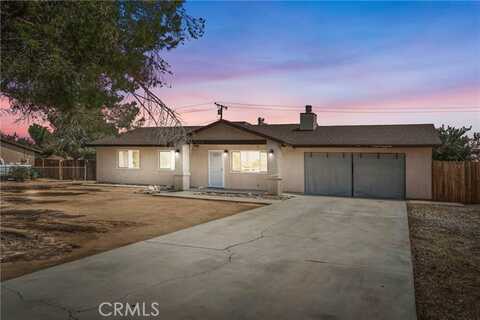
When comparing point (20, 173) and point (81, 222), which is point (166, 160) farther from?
point (20, 173)

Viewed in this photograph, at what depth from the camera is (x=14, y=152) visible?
3228cm

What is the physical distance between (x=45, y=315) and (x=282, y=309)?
2.72 metres

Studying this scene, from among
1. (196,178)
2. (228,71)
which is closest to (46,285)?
(196,178)

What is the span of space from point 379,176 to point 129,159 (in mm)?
15135

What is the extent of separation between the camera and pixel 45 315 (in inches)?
153

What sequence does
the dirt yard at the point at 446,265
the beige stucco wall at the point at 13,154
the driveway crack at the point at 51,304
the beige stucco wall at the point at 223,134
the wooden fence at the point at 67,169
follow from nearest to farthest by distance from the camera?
the driveway crack at the point at 51,304, the dirt yard at the point at 446,265, the beige stucco wall at the point at 223,134, the wooden fence at the point at 67,169, the beige stucco wall at the point at 13,154

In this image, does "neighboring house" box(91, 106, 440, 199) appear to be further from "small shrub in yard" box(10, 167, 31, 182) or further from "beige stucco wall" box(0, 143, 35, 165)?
"beige stucco wall" box(0, 143, 35, 165)

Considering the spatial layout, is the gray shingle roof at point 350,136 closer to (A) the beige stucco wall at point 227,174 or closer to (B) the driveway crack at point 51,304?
(A) the beige stucco wall at point 227,174

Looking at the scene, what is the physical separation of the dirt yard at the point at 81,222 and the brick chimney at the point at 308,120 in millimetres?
7959

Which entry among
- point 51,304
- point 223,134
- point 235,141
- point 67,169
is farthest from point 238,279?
point 67,169

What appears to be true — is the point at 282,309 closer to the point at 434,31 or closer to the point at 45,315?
the point at 45,315

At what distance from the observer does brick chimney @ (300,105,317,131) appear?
20031mm

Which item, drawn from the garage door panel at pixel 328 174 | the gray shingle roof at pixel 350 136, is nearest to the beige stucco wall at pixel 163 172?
the gray shingle roof at pixel 350 136

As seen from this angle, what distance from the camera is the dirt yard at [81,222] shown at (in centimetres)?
665
